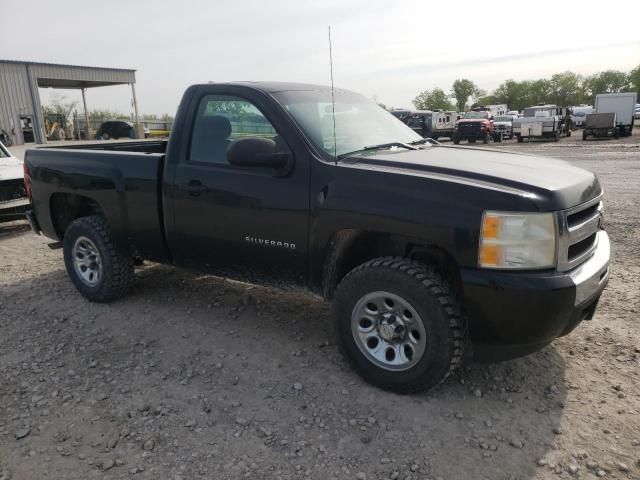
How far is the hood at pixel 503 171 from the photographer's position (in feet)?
9.41

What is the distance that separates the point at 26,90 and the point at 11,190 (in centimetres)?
3216

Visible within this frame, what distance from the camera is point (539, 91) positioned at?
9269 cm

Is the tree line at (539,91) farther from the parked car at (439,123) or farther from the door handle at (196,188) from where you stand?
→ the door handle at (196,188)

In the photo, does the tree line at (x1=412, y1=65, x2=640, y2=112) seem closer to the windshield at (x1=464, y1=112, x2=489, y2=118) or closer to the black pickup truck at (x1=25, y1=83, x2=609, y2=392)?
the windshield at (x1=464, y1=112, x2=489, y2=118)

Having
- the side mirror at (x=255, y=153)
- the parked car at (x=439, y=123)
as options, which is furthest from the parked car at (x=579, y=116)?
the side mirror at (x=255, y=153)

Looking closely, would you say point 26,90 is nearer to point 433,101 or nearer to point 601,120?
point 601,120

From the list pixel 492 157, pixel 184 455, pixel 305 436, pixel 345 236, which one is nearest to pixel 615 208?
pixel 492 157

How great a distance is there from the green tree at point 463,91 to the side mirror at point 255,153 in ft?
344

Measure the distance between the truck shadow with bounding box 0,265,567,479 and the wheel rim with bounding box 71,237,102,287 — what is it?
0.74ft

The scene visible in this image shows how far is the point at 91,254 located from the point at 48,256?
2.21m

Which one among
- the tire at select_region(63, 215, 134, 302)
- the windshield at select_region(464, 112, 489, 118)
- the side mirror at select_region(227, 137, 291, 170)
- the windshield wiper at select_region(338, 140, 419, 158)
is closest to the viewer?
the side mirror at select_region(227, 137, 291, 170)

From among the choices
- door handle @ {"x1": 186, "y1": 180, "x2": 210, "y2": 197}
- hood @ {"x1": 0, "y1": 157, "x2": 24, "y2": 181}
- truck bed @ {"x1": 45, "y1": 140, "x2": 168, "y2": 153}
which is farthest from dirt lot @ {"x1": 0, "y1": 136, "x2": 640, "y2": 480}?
hood @ {"x1": 0, "y1": 157, "x2": 24, "y2": 181}

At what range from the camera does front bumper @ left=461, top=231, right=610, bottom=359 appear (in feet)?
9.07

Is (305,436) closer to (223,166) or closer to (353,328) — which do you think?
(353,328)
